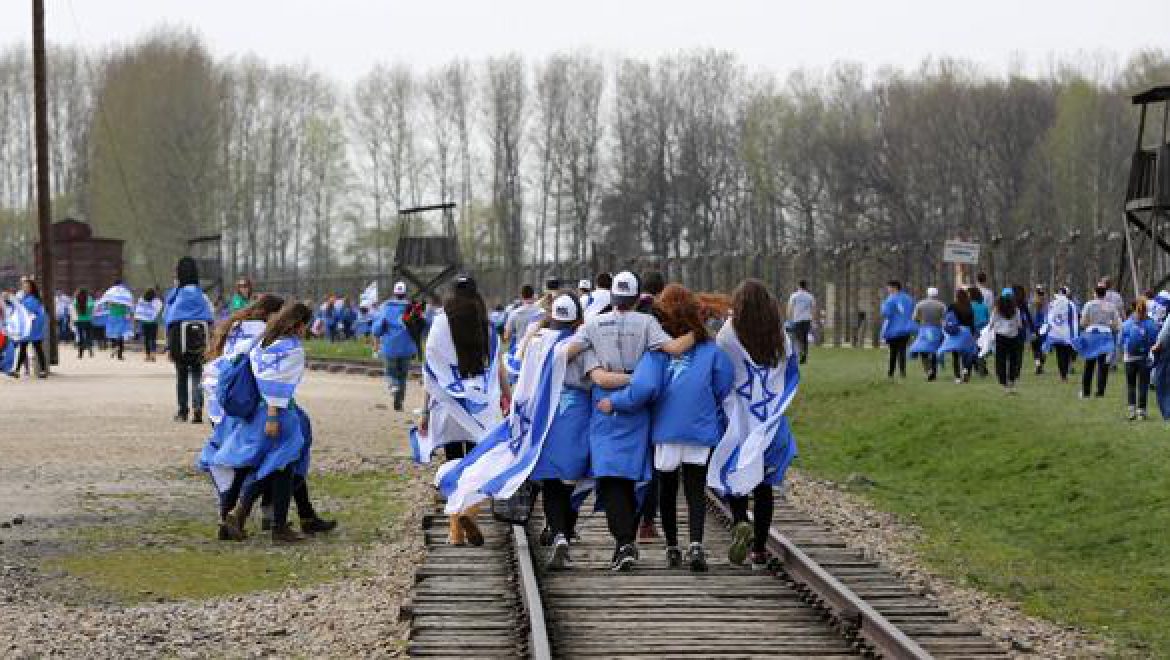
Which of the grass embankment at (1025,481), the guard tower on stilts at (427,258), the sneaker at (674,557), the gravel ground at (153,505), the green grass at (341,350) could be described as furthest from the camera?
the green grass at (341,350)

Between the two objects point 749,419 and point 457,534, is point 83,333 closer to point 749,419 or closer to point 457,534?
point 457,534

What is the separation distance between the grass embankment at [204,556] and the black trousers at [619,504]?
1.96 meters

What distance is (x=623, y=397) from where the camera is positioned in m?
12.7

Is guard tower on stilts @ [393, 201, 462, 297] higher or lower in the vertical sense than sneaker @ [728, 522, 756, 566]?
higher

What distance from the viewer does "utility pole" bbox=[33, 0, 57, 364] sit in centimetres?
4503

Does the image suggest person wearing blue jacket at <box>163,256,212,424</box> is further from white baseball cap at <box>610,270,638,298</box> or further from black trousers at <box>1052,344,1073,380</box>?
black trousers at <box>1052,344,1073,380</box>

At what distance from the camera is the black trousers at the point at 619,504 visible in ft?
42.4

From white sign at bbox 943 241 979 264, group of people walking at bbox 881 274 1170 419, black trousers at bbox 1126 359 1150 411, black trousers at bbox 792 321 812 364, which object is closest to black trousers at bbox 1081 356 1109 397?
group of people walking at bbox 881 274 1170 419

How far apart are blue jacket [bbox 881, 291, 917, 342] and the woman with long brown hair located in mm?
21517

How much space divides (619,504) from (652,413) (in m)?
0.61

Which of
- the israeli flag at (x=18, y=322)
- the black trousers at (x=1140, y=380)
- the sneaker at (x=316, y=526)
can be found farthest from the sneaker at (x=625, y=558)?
the israeli flag at (x=18, y=322)

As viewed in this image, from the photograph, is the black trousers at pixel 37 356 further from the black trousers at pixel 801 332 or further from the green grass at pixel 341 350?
the black trousers at pixel 801 332

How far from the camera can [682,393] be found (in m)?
12.8

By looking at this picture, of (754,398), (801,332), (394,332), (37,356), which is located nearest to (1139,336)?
(394,332)
